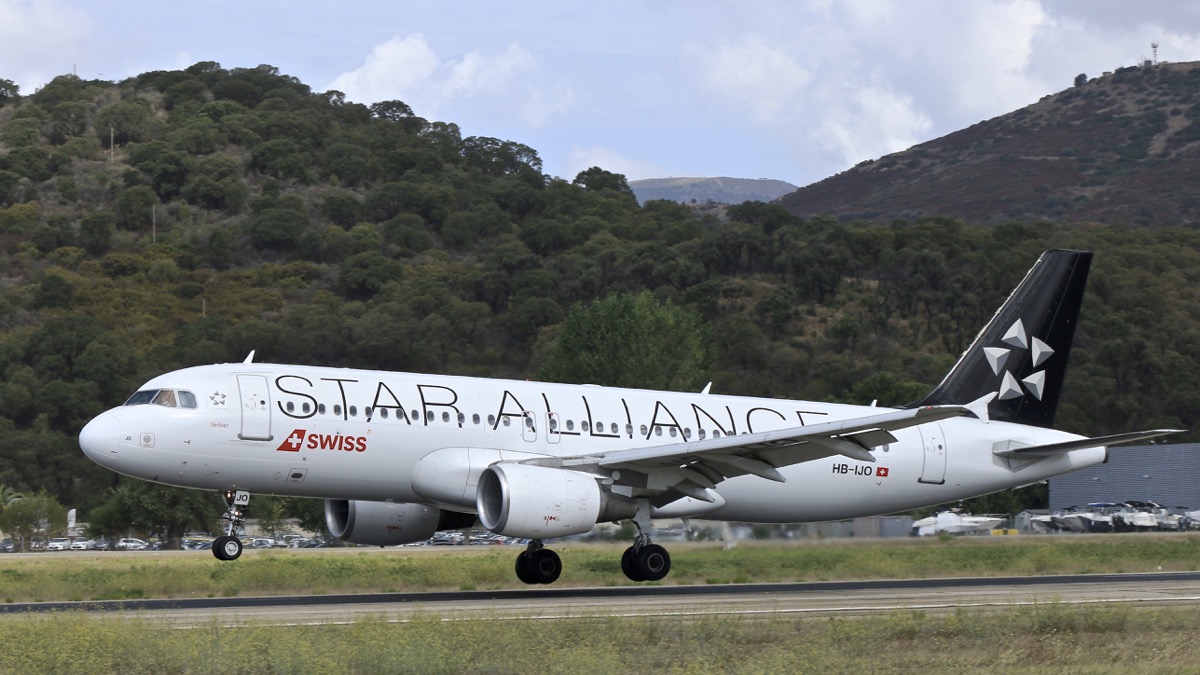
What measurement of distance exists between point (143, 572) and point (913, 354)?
83.2 m

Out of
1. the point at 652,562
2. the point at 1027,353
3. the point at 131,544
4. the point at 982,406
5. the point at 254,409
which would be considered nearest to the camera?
the point at 254,409

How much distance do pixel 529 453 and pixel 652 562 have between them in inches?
118

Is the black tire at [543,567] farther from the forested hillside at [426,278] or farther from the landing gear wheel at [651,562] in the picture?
the forested hillside at [426,278]

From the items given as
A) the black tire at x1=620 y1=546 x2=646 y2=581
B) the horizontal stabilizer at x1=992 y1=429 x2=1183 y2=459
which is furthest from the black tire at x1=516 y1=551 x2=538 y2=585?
the horizontal stabilizer at x1=992 y1=429 x2=1183 y2=459

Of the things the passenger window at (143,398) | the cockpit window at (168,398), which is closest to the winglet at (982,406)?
the cockpit window at (168,398)

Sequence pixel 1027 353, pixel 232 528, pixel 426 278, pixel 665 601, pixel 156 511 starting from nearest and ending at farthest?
1. pixel 665 601
2. pixel 232 528
3. pixel 1027 353
4. pixel 156 511
5. pixel 426 278

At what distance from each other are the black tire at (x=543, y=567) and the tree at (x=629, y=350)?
50874 mm

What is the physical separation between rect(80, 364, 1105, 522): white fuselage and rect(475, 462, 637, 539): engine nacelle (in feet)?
3.16

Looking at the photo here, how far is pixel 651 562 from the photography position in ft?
87.9

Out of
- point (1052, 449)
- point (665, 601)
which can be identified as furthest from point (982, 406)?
point (665, 601)

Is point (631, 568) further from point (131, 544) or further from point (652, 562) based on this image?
point (131, 544)

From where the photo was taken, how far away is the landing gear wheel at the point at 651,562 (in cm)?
2675

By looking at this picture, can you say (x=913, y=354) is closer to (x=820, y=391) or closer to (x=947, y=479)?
(x=820, y=391)

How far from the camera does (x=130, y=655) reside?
14.9m
